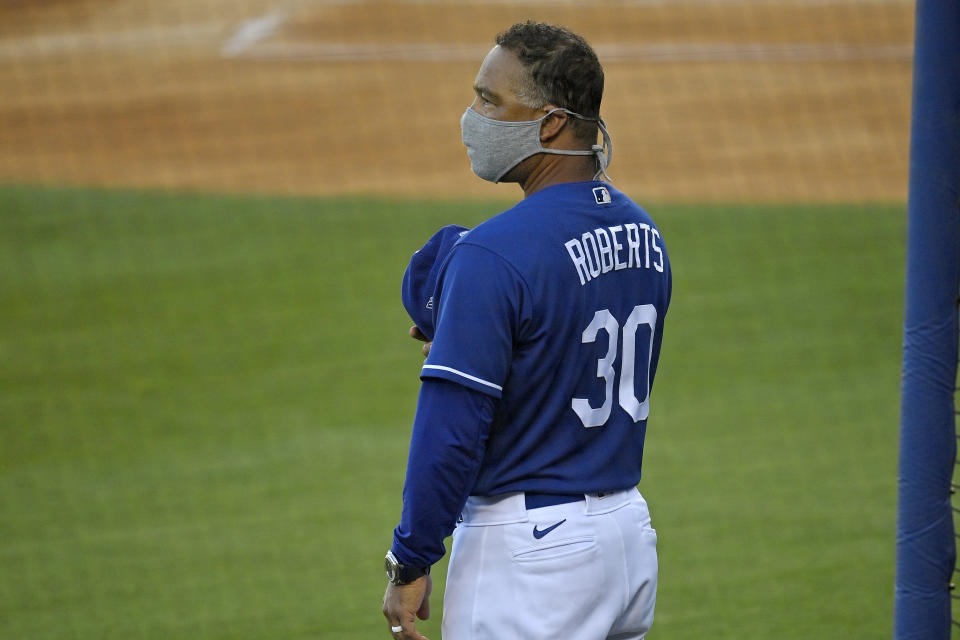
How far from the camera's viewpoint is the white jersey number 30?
2.47 m

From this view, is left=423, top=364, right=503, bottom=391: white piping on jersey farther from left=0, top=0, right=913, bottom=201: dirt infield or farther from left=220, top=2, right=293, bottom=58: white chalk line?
left=220, top=2, right=293, bottom=58: white chalk line

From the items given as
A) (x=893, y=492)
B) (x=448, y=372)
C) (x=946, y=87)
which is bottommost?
(x=893, y=492)

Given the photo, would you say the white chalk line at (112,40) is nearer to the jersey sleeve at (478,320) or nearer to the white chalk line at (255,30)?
the white chalk line at (255,30)

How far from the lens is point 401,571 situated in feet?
8.00

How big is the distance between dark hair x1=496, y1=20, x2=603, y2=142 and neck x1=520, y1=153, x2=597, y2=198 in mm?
73

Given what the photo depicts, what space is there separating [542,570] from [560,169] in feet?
2.60

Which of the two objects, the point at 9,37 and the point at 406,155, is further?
the point at 9,37

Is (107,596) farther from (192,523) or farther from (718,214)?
(718,214)

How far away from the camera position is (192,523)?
6.04 metres

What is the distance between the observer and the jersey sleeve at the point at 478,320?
2320 mm

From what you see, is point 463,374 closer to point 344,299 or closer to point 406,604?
point 406,604

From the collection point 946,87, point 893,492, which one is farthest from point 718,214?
point 946,87

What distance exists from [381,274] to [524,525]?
8.34 meters

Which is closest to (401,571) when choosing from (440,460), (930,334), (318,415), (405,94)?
(440,460)
